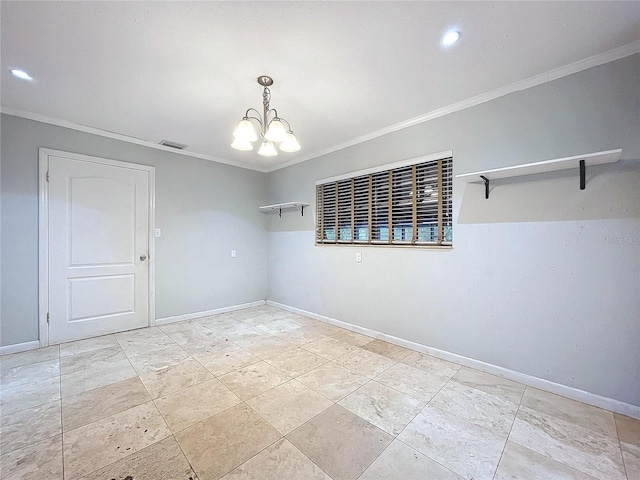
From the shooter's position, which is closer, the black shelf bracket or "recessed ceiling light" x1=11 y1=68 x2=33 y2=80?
"recessed ceiling light" x1=11 y1=68 x2=33 y2=80

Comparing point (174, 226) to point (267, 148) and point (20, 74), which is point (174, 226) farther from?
point (267, 148)

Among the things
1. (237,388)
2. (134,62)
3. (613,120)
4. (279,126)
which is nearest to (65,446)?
(237,388)

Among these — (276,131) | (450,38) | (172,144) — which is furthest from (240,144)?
(172,144)

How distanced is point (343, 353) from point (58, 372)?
2733mm

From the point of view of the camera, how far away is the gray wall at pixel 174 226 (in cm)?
290

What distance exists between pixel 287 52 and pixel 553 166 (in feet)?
Result: 7.14

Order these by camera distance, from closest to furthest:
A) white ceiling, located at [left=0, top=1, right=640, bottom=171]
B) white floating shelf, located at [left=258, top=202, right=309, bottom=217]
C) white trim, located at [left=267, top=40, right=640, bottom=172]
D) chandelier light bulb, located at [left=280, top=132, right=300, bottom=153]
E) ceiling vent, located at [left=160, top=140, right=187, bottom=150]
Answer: white ceiling, located at [left=0, top=1, right=640, bottom=171], white trim, located at [left=267, top=40, right=640, bottom=172], chandelier light bulb, located at [left=280, top=132, right=300, bottom=153], ceiling vent, located at [left=160, top=140, right=187, bottom=150], white floating shelf, located at [left=258, top=202, right=309, bottom=217]

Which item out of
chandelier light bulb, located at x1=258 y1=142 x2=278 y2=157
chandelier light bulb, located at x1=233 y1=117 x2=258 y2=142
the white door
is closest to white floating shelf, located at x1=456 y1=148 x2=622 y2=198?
chandelier light bulb, located at x1=258 y1=142 x2=278 y2=157

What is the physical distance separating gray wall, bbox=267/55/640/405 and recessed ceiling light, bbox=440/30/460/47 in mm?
958

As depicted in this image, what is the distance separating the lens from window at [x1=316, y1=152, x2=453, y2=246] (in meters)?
2.84

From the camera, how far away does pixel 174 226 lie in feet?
13.3

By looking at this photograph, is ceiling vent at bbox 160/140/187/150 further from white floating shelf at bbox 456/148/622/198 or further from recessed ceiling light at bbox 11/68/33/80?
white floating shelf at bbox 456/148/622/198

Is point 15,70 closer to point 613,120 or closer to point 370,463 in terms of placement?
point 370,463

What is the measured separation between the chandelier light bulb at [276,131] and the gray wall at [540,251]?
5.36ft
